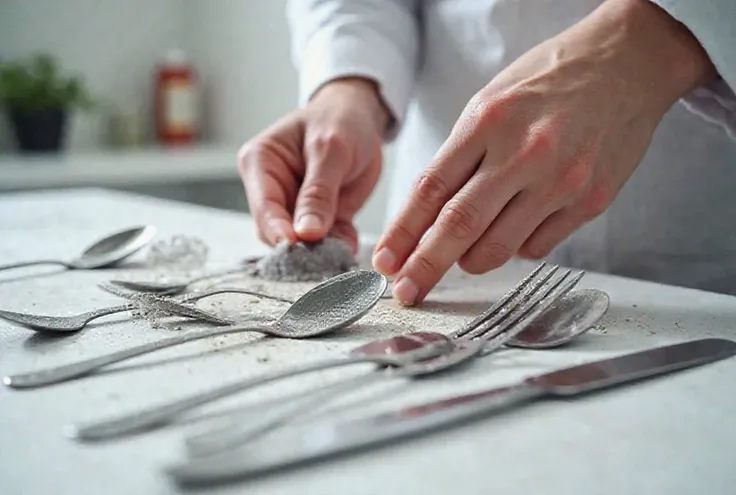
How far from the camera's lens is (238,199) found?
2035mm

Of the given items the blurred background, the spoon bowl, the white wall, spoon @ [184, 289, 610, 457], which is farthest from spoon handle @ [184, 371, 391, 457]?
the white wall

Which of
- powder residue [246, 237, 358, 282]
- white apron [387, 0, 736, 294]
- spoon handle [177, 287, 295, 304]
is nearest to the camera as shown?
spoon handle [177, 287, 295, 304]

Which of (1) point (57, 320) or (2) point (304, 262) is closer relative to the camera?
(1) point (57, 320)

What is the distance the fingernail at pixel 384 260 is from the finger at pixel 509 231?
0.05m

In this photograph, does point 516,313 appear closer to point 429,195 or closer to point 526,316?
point 526,316

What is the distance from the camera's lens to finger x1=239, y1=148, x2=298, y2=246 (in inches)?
27.5

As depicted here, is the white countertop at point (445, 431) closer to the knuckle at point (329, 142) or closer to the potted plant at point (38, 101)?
the knuckle at point (329, 142)

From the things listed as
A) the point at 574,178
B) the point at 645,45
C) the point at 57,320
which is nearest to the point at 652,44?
the point at 645,45

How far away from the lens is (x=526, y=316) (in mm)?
442

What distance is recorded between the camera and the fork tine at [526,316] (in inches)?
16.0

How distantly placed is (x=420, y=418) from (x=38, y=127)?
196cm

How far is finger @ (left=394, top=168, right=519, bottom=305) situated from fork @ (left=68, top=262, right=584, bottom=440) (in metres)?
0.07

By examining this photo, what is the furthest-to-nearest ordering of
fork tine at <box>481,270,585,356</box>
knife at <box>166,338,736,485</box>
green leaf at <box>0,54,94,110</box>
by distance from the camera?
green leaf at <box>0,54,94,110</box>
fork tine at <box>481,270,585,356</box>
knife at <box>166,338,736,485</box>

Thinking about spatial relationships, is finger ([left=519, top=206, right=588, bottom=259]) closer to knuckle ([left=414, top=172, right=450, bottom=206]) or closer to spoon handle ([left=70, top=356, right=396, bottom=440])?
knuckle ([left=414, top=172, right=450, bottom=206])
